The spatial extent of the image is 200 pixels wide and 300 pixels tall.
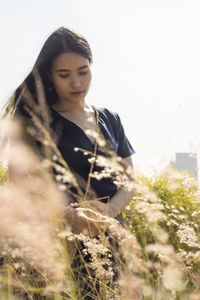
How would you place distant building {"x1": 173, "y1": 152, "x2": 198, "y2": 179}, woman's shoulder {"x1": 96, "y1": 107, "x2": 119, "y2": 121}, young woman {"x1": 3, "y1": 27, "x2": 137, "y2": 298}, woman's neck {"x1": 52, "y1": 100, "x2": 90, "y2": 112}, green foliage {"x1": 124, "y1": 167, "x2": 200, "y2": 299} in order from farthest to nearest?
woman's shoulder {"x1": 96, "y1": 107, "x2": 119, "y2": 121}
woman's neck {"x1": 52, "y1": 100, "x2": 90, "y2": 112}
young woman {"x1": 3, "y1": 27, "x2": 137, "y2": 298}
distant building {"x1": 173, "y1": 152, "x2": 198, "y2": 179}
green foliage {"x1": 124, "y1": 167, "x2": 200, "y2": 299}

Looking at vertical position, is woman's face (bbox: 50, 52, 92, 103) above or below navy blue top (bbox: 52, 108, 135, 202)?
above

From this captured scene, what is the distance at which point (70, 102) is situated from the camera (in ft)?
5.93

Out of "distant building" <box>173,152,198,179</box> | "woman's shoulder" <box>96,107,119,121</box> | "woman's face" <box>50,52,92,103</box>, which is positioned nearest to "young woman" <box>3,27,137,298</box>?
"woman's face" <box>50,52,92,103</box>

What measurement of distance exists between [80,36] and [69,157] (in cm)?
70

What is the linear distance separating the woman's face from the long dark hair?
0.04 meters

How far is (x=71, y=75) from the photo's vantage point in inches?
65.4

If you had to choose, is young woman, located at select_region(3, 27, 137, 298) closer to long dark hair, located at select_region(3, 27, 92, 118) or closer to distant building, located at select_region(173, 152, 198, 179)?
long dark hair, located at select_region(3, 27, 92, 118)

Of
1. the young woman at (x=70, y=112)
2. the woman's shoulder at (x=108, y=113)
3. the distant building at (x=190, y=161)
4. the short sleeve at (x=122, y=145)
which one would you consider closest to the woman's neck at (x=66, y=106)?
the young woman at (x=70, y=112)

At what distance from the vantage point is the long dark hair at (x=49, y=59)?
1.70 metres

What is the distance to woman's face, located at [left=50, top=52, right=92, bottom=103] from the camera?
1.66 meters

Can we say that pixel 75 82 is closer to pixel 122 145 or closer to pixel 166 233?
pixel 122 145

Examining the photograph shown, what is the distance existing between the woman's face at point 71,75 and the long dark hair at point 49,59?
37 mm

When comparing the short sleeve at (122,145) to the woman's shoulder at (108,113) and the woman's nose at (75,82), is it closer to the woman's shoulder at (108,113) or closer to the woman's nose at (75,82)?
the woman's shoulder at (108,113)

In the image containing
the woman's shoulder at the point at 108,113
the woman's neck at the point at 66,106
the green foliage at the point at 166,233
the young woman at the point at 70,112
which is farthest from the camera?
the woman's shoulder at the point at 108,113
